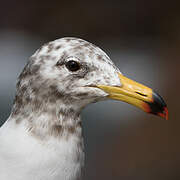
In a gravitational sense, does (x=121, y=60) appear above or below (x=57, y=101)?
below

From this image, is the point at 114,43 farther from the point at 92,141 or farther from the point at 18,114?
the point at 18,114

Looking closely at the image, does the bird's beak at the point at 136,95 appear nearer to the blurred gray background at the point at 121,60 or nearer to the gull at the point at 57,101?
the gull at the point at 57,101

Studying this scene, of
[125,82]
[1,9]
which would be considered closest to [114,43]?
[1,9]

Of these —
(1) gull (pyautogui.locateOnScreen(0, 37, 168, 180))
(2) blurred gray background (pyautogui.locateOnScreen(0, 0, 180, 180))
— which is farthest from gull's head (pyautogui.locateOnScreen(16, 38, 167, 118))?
(2) blurred gray background (pyautogui.locateOnScreen(0, 0, 180, 180))

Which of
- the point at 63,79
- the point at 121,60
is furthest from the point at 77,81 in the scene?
the point at 121,60

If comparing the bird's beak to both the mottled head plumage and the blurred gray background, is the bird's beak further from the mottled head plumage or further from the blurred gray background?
the blurred gray background

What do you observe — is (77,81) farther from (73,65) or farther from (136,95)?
(136,95)

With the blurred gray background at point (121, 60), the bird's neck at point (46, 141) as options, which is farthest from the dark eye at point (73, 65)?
the blurred gray background at point (121, 60)
